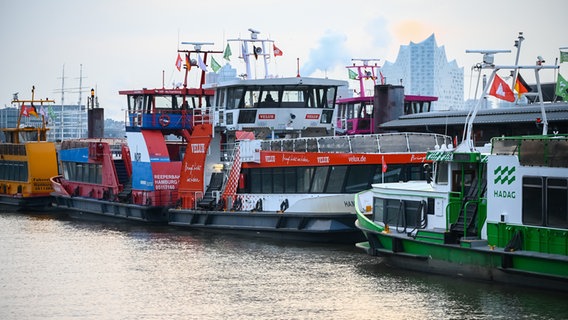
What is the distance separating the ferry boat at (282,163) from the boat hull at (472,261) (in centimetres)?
405

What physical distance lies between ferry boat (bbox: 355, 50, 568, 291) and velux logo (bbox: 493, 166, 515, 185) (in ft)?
0.08

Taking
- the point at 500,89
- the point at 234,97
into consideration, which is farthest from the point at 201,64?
the point at 500,89

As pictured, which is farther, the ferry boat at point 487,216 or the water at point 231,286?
the ferry boat at point 487,216

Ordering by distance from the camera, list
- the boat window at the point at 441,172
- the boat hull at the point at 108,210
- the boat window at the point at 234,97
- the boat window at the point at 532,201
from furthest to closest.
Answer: the boat hull at the point at 108,210 < the boat window at the point at 234,97 < the boat window at the point at 441,172 < the boat window at the point at 532,201

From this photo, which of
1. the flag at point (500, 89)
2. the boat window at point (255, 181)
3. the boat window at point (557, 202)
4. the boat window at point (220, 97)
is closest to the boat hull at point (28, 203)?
the boat window at point (220, 97)

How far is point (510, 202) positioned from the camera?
23.6 meters

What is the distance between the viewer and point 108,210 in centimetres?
4356

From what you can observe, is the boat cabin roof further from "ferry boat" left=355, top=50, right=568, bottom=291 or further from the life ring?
"ferry boat" left=355, top=50, right=568, bottom=291

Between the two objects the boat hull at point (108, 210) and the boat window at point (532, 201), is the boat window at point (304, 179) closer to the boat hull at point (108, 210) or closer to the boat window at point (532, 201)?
the boat hull at point (108, 210)

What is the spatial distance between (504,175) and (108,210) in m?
23.8

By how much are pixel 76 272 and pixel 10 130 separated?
2785cm

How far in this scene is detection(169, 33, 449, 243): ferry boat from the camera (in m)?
32.1

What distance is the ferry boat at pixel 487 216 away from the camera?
2262 cm

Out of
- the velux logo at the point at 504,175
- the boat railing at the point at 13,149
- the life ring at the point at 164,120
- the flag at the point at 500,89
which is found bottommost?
the velux logo at the point at 504,175
